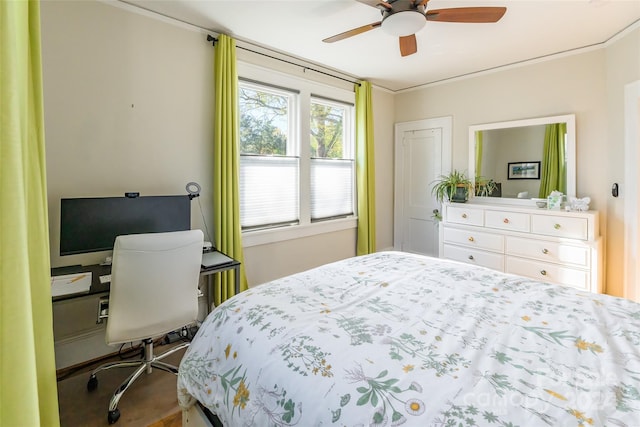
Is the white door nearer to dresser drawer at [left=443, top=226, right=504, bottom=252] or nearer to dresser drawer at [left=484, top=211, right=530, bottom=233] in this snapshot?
dresser drawer at [left=443, top=226, right=504, bottom=252]

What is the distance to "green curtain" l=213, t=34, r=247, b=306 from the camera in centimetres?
273

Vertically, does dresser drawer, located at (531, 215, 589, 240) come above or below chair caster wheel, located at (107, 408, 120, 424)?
above

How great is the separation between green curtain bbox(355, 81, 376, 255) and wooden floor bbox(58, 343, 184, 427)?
107 inches

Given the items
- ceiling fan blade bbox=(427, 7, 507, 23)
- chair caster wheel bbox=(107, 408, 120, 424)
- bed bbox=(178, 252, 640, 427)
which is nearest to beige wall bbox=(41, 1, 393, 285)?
chair caster wheel bbox=(107, 408, 120, 424)

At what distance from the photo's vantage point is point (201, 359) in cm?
125

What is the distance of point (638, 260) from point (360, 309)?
118 inches

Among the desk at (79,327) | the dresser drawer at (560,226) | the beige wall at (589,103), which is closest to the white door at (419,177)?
the beige wall at (589,103)

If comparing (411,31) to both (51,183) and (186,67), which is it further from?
(51,183)

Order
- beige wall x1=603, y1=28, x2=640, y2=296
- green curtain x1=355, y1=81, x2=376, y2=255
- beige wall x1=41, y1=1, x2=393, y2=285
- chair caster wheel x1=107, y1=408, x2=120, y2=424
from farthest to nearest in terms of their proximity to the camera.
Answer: green curtain x1=355, y1=81, x2=376, y2=255, beige wall x1=603, y1=28, x2=640, y2=296, beige wall x1=41, y1=1, x2=393, y2=285, chair caster wheel x1=107, y1=408, x2=120, y2=424

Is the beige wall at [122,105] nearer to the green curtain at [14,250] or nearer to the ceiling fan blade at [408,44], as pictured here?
the ceiling fan blade at [408,44]

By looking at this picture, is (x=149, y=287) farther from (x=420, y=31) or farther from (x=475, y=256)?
(x=475, y=256)

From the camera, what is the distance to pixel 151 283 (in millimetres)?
1782

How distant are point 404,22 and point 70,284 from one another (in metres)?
2.69

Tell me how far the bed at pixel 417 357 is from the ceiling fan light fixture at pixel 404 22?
1700 mm
